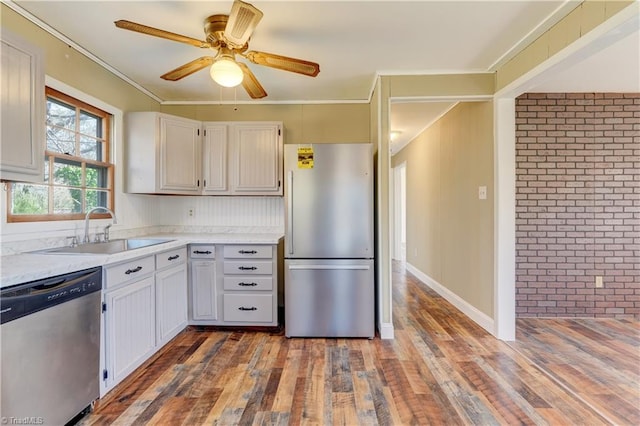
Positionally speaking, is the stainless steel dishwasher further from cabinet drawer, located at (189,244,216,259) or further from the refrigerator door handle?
the refrigerator door handle

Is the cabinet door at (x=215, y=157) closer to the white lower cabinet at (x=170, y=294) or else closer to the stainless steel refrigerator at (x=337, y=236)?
the white lower cabinet at (x=170, y=294)

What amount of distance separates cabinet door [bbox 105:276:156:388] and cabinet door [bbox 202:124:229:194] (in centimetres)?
123

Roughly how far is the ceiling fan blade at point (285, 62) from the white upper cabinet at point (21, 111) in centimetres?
117

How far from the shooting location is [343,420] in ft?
5.34

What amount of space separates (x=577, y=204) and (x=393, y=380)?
2.81 meters

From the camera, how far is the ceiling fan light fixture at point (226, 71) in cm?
179

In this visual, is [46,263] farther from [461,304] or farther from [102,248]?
[461,304]

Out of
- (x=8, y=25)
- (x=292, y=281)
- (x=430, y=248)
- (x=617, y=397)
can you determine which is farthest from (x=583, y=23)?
(x=8, y=25)

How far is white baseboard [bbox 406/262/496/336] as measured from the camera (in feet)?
9.16

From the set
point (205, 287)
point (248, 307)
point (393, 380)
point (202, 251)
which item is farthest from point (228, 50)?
point (393, 380)

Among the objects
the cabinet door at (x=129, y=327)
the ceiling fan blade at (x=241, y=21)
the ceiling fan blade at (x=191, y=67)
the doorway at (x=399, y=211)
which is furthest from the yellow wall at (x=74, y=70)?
the doorway at (x=399, y=211)

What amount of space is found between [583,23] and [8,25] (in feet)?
11.7

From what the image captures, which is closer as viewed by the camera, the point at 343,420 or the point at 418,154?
the point at 343,420

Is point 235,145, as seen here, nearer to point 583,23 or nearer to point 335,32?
point 335,32
